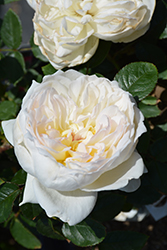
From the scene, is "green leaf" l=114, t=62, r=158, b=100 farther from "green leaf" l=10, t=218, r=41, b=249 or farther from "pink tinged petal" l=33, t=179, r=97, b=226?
"green leaf" l=10, t=218, r=41, b=249

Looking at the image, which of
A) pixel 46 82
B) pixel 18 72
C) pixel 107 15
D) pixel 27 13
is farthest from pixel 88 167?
pixel 27 13

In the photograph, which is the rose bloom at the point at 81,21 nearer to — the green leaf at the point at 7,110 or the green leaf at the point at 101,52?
the green leaf at the point at 101,52

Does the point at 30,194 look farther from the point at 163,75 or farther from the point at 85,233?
the point at 163,75

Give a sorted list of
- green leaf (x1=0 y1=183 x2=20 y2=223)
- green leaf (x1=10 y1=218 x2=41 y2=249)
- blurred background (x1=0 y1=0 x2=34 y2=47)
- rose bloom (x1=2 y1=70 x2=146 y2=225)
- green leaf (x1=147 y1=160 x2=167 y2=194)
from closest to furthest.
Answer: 1. rose bloom (x1=2 y1=70 x2=146 y2=225)
2. green leaf (x1=0 y1=183 x2=20 y2=223)
3. green leaf (x1=147 y1=160 x2=167 y2=194)
4. green leaf (x1=10 y1=218 x2=41 y2=249)
5. blurred background (x1=0 y1=0 x2=34 y2=47)

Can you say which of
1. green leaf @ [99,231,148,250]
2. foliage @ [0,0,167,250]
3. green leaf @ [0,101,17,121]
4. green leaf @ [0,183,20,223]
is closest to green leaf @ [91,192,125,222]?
foliage @ [0,0,167,250]

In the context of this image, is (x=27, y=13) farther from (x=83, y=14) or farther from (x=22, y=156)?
(x=22, y=156)
